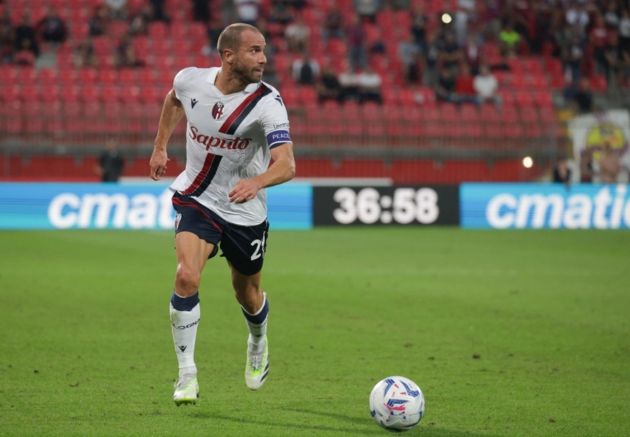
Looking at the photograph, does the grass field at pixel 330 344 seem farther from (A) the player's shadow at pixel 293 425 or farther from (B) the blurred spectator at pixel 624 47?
(B) the blurred spectator at pixel 624 47

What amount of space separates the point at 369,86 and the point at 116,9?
23.0 feet

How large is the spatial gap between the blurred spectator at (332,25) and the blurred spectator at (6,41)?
8.20 m

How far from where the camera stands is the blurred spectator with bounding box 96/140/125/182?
25719 mm

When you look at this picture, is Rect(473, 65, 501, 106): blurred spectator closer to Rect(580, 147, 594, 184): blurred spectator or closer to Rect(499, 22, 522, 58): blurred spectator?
Rect(499, 22, 522, 58): blurred spectator

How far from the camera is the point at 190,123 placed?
7137 millimetres

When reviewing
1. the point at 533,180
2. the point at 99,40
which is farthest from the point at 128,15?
the point at 533,180

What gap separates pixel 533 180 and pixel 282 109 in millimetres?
21675

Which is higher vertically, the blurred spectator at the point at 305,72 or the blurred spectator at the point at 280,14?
the blurred spectator at the point at 280,14

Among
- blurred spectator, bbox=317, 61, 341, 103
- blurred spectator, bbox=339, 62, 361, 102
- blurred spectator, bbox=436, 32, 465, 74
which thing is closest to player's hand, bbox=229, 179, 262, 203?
blurred spectator, bbox=317, 61, 341, 103

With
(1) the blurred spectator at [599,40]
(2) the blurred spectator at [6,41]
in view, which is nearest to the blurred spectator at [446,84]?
(1) the blurred spectator at [599,40]

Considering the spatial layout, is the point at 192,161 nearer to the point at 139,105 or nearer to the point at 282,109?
the point at 282,109

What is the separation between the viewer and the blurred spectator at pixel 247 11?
98.3 ft

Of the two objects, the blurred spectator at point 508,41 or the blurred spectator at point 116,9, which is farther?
the blurred spectator at point 508,41

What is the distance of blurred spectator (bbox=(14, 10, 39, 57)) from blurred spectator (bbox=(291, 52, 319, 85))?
654 centimetres
